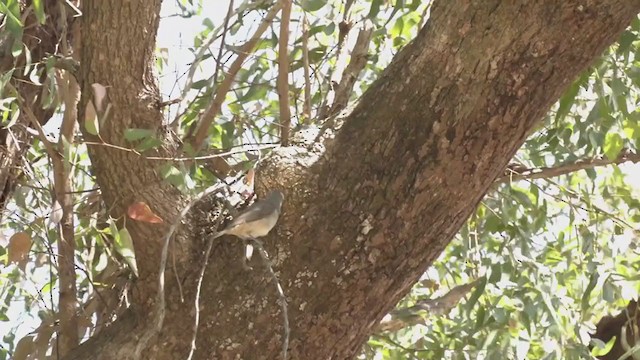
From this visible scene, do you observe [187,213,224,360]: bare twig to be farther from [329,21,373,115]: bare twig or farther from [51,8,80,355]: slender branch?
[329,21,373,115]: bare twig

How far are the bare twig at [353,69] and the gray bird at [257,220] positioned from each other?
1.77 ft

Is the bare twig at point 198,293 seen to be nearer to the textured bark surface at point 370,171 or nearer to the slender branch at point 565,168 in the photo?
the textured bark surface at point 370,171

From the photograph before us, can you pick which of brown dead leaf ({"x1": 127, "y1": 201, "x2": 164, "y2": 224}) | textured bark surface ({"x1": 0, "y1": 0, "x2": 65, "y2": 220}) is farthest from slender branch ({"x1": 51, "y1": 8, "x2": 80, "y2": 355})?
brown dead leaf ({"x1": 127, "y1": 201, "x2": 164, "y2": 224})

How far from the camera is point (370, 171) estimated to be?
1378 mm

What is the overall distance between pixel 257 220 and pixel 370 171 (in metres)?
0.19

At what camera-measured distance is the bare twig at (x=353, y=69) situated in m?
1.94

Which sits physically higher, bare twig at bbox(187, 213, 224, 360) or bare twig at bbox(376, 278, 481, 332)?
bare twig at bbox(376, 278, 481, 332)

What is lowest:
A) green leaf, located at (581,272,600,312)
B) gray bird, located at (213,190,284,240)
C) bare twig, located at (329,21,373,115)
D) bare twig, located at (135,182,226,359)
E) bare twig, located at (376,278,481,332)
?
bare twig, located at (135,182,226,359)

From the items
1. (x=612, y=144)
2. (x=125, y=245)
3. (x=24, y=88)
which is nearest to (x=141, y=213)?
(x=125, y=245)

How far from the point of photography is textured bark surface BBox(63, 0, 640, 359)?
1.33 meters

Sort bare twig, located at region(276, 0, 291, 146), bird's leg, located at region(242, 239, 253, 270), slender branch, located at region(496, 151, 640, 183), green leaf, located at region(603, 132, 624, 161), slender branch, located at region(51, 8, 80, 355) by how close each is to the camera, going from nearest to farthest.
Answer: bird's leg, located at region(242, 239, 253, 270), slender branch, located at region(51, 8, 80, 355), bare twig, located at region(276, 0, 291, 146), green leaf, located at region(603, 132, 624, 161), slender branch, located at region(496, 151, 640, 183)

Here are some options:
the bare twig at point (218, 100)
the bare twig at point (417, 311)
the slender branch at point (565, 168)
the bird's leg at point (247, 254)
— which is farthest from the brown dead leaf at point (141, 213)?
the slender branch at point (565, 168)

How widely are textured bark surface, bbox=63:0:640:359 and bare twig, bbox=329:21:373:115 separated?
494mm

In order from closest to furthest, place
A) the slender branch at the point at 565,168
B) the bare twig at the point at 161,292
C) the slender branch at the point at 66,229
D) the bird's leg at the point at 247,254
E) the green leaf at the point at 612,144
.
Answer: the bare twig at the point at 161,292 < the bird's leg at the point at 247,254 < the slender branch at the point at 66,229 < the green leaf at the point at 612,144 < the slender branch at the point at 565,168
